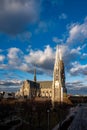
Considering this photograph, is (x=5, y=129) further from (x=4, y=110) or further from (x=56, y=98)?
(x=56, y=98)

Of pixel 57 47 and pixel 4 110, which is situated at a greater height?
pixel 57 47

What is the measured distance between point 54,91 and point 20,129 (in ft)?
425

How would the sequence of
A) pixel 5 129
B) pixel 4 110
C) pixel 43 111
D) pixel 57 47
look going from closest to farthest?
pixel 5 129, pixel 4 110, pixel 43 111, pixel 57 47

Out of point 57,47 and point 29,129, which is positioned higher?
point 57,47

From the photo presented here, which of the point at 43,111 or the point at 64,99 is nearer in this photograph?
the point at 43,111

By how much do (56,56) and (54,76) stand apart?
46.3ft

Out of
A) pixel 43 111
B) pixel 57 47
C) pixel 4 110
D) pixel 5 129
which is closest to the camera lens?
pixel 5 129

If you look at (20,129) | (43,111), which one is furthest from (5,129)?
(43,111)

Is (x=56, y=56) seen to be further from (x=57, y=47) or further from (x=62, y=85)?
(x=62, y=85)

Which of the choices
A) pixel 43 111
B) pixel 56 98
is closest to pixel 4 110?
pixel 43 111

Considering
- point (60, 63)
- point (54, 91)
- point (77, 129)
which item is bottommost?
point (77, 129)

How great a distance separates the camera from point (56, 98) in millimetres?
184500

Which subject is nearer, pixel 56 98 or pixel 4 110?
pixel 4 110

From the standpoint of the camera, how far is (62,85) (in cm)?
18788
